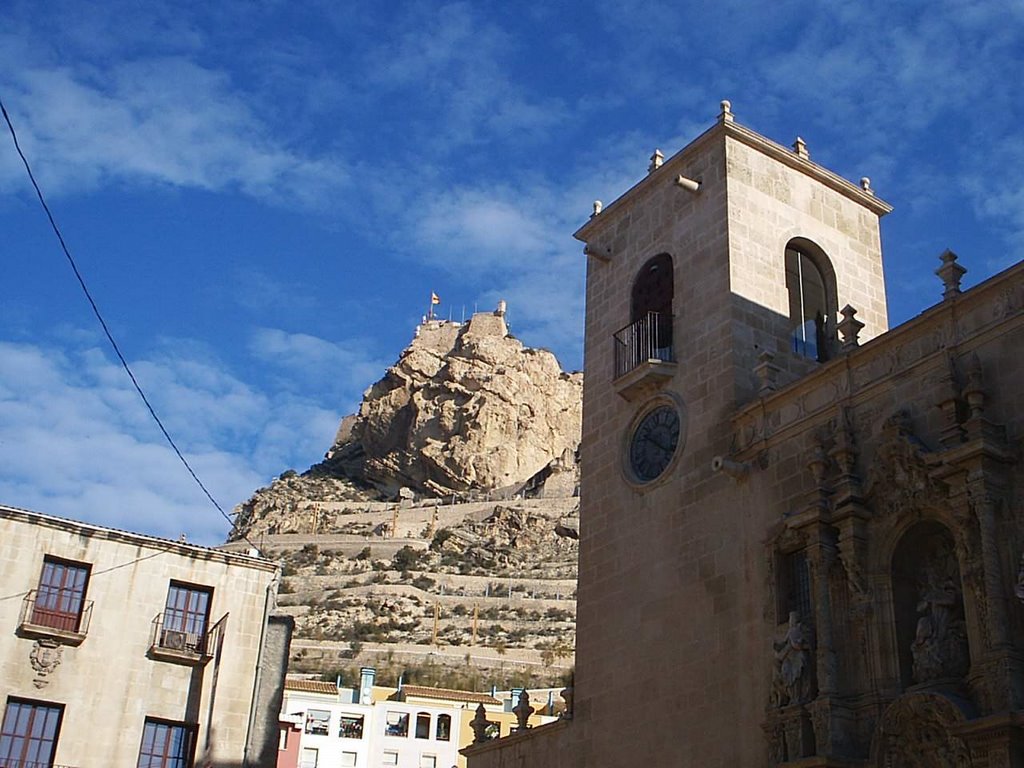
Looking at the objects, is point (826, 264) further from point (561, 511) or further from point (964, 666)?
point (561, 511)

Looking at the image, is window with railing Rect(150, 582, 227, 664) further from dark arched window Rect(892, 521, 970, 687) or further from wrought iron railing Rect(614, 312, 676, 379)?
dark arched window Rect(892, 521, 970, 687)

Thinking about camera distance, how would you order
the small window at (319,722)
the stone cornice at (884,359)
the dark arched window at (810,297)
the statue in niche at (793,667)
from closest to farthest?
1. the stone cornice at (884,359)
2. the statue in niche at (793,667)
3. the dark arched window at (810,297)
4. the small window at (319,722)

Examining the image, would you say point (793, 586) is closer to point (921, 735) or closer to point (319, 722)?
point (921, 735)

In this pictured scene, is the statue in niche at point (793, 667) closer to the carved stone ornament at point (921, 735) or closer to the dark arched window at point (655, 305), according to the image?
the carved stone ornament at point (921, 735)

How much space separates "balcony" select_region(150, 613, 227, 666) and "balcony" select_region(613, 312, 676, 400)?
8023 mm

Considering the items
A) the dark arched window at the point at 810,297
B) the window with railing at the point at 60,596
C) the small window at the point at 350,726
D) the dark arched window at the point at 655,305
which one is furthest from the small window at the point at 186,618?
the small window at the point at 350,726

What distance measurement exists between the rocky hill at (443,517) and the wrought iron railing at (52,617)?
4660cm

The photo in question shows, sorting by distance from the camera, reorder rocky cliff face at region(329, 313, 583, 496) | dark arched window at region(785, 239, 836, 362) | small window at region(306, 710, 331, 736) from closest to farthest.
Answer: dark arched window at region(785, 239, 836, 362) → small window at region(306, 710, 331, 736) → rocky cliff face at region(329, 313, 583, 496)

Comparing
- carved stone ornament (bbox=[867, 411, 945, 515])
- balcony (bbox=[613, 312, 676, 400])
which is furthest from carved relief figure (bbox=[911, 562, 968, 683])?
balcony (bbox=[613, 312, 676, 400])

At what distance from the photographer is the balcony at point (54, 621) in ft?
64.5

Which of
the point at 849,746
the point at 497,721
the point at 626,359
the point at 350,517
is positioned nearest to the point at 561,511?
the point at 350,517

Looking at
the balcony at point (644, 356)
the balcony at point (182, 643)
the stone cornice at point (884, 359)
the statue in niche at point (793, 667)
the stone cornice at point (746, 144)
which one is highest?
the stone cornice at point (746, 144)

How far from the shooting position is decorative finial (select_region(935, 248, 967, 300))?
15.4m

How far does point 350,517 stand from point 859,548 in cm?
8963
